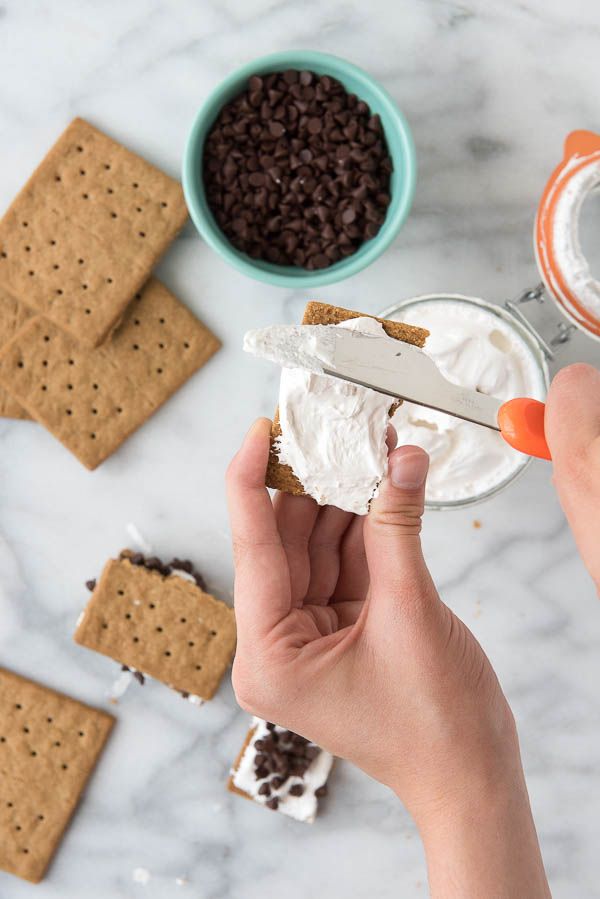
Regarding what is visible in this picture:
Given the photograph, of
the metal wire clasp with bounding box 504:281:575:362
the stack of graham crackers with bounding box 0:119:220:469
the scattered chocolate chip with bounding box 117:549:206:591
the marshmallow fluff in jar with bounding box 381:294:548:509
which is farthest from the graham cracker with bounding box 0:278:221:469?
the metal wire clasp with bounding box 504:281:575:362

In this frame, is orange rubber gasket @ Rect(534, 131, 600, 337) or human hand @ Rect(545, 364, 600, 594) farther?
orange rubber gasket @ Rect(534, 131, 600, 337)

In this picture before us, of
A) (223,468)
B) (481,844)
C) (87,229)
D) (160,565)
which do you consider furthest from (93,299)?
(481,844)

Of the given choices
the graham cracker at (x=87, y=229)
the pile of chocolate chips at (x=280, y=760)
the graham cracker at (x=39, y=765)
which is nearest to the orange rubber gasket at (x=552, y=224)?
the graham cracker at (x=87, y=229)

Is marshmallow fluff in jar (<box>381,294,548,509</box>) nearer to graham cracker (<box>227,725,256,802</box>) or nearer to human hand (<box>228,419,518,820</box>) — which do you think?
human hand (<box>228,419,518,820</box>)

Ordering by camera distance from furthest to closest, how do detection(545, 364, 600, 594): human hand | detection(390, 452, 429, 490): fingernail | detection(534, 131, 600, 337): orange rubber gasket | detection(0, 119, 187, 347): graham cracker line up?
detection(0, 119, 187, 347): graham cracker → detection(534, 131, 600, 337): orange rubber gasket → detection(390, 452, 429, 490): fingernail → detection(545, 364, 600, 594): human hand

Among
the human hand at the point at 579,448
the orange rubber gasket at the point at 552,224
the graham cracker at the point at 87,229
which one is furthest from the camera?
the graham cracker at the point at 87,229

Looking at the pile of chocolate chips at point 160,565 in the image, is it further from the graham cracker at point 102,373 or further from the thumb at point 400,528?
the thumb at point 400,528

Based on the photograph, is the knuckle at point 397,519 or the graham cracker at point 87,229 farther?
the graham cracker at point 87,229
